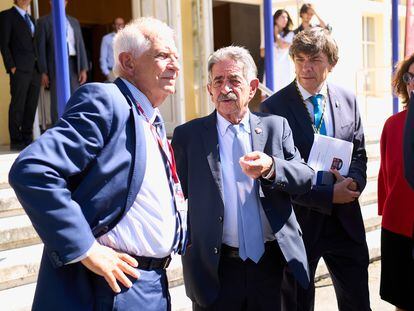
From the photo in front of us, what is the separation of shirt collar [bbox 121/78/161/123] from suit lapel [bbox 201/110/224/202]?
53 cm

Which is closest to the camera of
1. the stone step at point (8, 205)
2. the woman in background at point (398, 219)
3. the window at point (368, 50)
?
the woman in background at point (398, 219)

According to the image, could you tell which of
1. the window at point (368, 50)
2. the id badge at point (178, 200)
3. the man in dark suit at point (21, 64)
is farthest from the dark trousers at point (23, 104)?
the window at point (368, 50)

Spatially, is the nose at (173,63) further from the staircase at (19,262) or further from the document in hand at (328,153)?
the staircase at (19,262)

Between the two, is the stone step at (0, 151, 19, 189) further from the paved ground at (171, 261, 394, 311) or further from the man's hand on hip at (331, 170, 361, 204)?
the man's hand on hip at (331, 170, 361, 204)

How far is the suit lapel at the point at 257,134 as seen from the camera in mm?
2481

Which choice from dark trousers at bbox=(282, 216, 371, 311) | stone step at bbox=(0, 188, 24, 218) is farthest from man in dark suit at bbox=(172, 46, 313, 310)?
stone step at bbox=(0, 188, 24, 218)

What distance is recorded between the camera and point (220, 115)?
100 inches

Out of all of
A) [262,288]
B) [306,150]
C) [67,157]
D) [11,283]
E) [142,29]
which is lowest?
[11,283]

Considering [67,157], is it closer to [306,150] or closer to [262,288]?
[262,288]

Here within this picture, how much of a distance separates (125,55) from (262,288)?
122cm

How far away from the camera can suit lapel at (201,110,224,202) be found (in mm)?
2438

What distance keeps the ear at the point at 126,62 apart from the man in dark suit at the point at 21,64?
449 cm

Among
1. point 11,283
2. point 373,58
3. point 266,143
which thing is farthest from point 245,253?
point 373,58

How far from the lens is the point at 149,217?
1.87 metres
